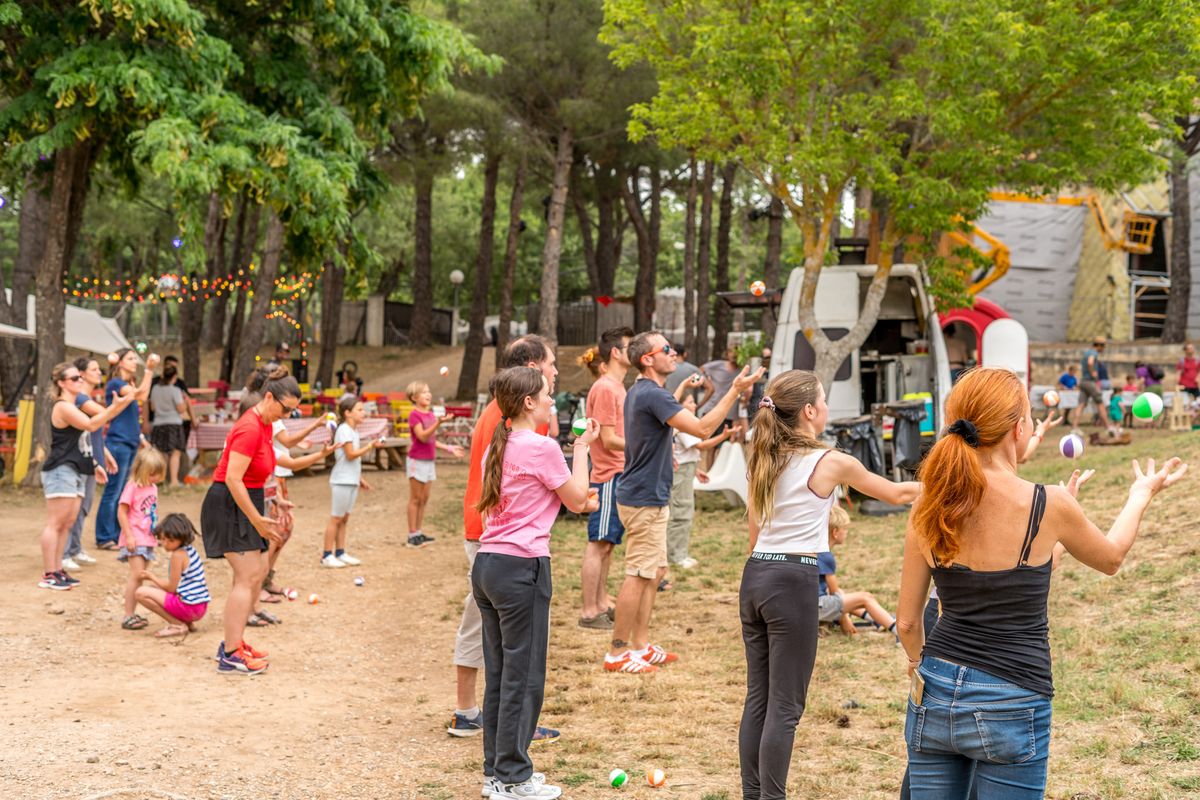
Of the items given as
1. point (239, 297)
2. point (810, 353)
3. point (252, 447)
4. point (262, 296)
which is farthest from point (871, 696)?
point (239, 297)

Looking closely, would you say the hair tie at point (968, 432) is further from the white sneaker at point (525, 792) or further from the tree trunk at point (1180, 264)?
the tree trunk at point (1180, 264)

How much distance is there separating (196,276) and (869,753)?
81.0 ft

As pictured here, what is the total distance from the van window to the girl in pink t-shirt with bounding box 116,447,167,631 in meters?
8.63

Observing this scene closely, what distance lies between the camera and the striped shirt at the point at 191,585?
7.38 metres

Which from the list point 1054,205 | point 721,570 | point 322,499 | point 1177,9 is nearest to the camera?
point 721,570

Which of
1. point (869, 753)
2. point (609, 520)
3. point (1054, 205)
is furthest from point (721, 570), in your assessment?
point (1054, 205)

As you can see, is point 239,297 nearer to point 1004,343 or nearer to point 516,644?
point 1004,343

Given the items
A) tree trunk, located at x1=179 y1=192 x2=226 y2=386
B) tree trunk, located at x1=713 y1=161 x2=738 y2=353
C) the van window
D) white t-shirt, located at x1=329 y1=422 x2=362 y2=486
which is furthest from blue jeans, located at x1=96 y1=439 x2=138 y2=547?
tree trunk, located at x1=713 y1=161 x2=738 y2=353

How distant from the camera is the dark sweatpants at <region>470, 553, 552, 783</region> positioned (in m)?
4.52

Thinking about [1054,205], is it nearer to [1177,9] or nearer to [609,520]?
[1177,9]

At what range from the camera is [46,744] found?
5176 millimetres

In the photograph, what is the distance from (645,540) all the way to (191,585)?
299 cm

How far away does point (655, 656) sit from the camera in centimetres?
671

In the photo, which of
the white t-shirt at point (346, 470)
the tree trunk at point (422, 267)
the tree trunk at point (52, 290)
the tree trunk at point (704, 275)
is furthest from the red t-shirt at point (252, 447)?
the tree trunk at point (422, 267)
